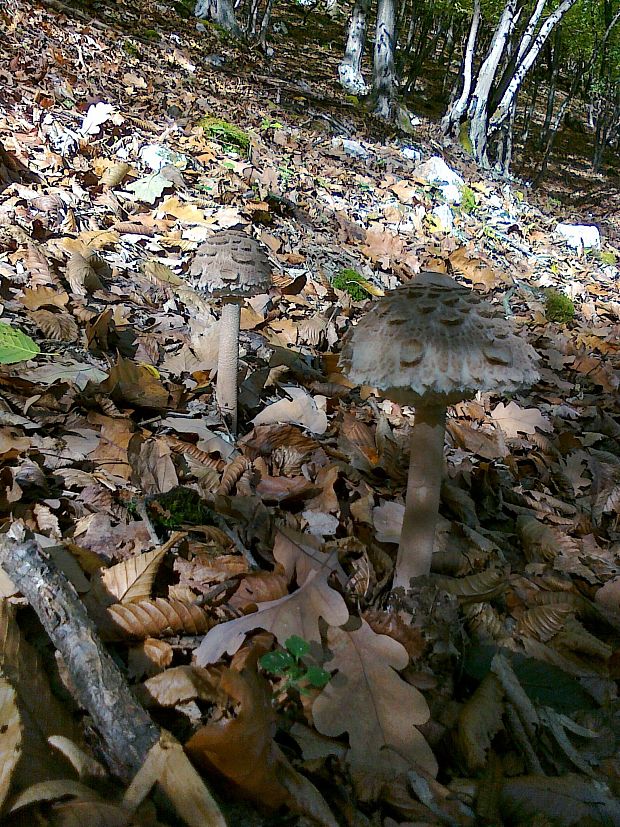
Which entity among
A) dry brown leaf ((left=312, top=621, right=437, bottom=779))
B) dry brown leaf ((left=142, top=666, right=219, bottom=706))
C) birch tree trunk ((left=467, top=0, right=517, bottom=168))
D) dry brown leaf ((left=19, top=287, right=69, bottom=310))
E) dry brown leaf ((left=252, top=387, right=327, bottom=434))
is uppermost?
birch tree trunk ((left=467, top=0, right=517, bottom=168))

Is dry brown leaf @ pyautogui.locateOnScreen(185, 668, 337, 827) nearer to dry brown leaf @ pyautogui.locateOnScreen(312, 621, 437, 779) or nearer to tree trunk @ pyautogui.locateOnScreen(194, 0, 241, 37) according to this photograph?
dry brown leaf @ pyautogui.locateOnScreen(312, 621, 437, 779)

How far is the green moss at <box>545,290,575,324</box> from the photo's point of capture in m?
7.09

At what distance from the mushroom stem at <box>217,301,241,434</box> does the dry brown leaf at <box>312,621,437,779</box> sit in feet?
5.25

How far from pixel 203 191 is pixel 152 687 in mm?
5782

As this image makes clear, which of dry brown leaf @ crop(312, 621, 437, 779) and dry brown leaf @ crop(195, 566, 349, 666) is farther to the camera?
dry brown leaf @ crop(195, 566, 349, 666)

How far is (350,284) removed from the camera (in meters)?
5.80

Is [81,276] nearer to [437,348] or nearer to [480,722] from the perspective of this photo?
[437,348]

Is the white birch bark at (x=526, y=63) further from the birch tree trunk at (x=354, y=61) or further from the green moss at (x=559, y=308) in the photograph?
the green moss at (x=559, y=308)

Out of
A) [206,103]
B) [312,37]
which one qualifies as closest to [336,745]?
[206,103]

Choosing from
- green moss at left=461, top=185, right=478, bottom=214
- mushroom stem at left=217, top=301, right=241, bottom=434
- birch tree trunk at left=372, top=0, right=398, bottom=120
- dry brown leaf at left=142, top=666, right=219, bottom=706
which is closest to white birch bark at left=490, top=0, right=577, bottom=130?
birch tree trunk at left=372, top=0, right=398, bottom=120

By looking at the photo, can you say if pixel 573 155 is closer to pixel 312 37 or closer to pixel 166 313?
pixel 312 37

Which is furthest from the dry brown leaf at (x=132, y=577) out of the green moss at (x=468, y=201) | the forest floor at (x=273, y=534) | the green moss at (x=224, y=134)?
the green moss at (x=468, y=201)

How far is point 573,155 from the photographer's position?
30344 millimetres

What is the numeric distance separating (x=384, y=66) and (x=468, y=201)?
6009 mm
